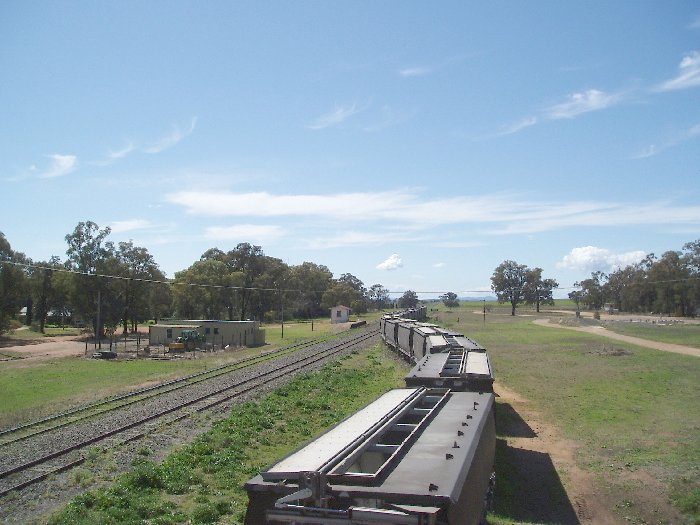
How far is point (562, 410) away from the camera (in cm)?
2264

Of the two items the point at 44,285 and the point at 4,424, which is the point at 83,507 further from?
the point at 44,285

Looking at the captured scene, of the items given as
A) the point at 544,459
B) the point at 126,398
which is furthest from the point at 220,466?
the point at 126,398

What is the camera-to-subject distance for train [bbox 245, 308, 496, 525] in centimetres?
589

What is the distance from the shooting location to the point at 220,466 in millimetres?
14836

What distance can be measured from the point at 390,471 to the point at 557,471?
10534 mm

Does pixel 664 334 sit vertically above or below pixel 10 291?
below

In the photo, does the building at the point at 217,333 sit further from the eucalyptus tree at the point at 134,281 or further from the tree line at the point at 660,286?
the tree line at the point at 660,286

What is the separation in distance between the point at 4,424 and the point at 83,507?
37.9ft

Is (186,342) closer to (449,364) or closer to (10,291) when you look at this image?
(10,291)

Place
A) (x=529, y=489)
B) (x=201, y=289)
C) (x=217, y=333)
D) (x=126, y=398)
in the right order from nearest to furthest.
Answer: (x=529, y=489) < (x=126, y=398) < (x=217, y=333) < (x=201, y=289)

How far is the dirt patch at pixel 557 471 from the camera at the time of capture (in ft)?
41.8

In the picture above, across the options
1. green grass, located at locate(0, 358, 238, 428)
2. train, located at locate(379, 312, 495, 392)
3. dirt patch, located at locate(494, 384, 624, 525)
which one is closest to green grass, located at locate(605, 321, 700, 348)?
train, located at locate(379, 312, 495, 392)

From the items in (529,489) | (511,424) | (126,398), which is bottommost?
(529,489)

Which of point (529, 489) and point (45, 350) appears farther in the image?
point (45, 350)
